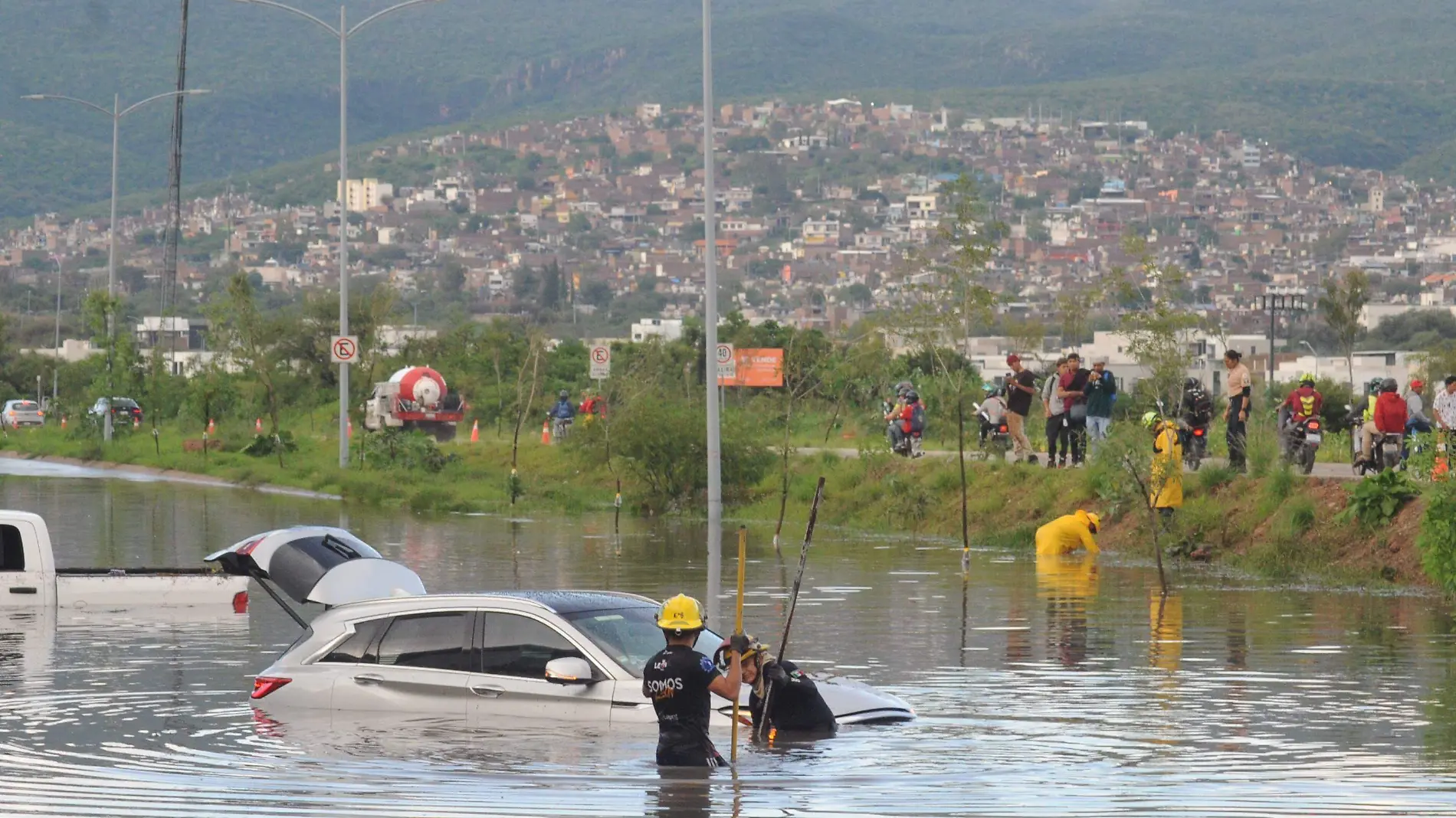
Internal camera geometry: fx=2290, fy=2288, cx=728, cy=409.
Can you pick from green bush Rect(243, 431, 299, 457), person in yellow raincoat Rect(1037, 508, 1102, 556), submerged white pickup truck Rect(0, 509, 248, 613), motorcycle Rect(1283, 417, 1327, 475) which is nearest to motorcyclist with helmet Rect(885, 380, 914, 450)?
person in yellow raincoat Rect(1037, 508, 1102, 556)

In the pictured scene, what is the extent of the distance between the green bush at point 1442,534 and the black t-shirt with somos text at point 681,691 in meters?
13.6

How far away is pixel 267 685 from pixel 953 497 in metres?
Answer: 22.9

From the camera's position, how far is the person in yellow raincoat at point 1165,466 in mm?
29531

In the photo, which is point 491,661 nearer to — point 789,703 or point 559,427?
point 789,703

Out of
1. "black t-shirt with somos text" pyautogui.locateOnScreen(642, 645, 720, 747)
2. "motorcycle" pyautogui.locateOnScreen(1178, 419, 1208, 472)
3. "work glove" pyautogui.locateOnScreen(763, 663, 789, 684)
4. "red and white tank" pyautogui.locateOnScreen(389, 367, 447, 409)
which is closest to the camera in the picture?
"black t-shirt with somos text" pyautogui.locateOnScreen(642, 645, 720, 747)

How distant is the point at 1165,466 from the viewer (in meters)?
29.6

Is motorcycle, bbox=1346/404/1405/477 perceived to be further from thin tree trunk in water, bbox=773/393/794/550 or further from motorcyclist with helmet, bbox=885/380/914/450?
motorcyclist with helmet, bbox=885/380/914/450

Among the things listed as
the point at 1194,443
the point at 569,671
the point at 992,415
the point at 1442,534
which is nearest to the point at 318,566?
the point at 569,671

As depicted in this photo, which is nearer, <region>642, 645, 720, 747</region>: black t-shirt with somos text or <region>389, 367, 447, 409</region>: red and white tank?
<region>642, 645, 720, 747</region>: black t-shirt with somos text

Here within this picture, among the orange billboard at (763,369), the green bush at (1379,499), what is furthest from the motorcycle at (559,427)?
the green bush at (1379,499)

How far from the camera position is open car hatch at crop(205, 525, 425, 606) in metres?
17.1

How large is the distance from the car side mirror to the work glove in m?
1.09

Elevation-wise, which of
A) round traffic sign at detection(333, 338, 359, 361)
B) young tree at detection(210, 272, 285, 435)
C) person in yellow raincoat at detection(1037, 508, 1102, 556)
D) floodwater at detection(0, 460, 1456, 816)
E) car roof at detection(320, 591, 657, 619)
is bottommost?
floodwater at detection(0, 460, 1456, 816)

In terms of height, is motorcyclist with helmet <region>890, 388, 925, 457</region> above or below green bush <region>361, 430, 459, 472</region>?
above
